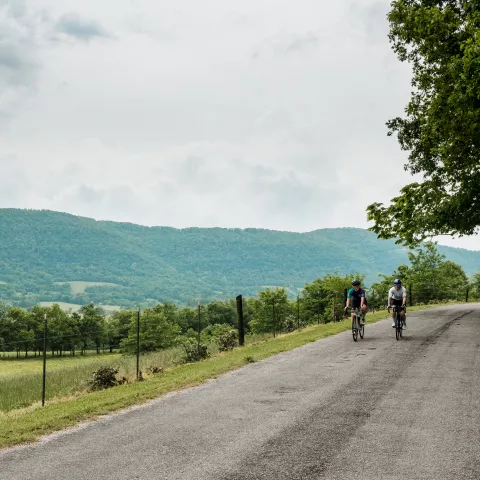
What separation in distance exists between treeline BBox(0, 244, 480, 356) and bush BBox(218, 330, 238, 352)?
108mm

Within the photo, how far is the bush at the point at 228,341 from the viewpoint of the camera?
23.5 m

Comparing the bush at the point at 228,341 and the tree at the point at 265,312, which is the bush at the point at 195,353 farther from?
the tree at the point at 265,312

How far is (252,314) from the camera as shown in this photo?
9331 centimetres

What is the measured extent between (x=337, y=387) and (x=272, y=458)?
4.85 metres

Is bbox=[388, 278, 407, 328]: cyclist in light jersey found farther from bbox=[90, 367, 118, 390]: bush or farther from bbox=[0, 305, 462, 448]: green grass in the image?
bbox=[90, 367, 118, 390]: bush

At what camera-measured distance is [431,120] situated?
2294cm

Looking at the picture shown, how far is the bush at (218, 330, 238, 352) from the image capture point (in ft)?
77.2

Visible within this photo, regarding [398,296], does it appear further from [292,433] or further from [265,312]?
[265,312]

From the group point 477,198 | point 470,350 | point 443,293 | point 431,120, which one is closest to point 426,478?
point 470,350

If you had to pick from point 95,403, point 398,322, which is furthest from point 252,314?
point 95,403

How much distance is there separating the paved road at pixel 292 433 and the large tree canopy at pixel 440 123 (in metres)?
11.7

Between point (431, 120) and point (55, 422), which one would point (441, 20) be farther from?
point (55, 422)

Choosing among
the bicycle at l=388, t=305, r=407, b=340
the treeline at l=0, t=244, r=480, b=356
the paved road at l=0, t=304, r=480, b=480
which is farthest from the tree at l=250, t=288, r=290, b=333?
the paved road at l=0, t=304, r=480, b=480

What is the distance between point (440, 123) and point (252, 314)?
73882 millimetres
